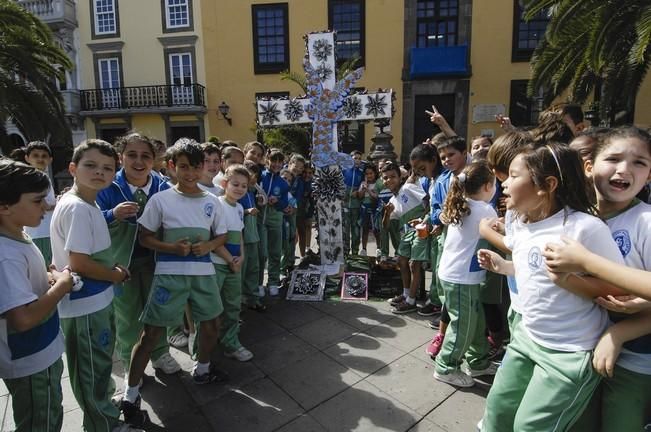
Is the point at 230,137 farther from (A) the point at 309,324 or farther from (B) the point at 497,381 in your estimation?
(B) the point at 497,381

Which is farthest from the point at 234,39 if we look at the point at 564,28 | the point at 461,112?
the point at 564,28

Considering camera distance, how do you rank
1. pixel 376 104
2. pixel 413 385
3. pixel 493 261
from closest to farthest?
Answer: pixel 493 261 → pixel 413 385 → pixel 376 104

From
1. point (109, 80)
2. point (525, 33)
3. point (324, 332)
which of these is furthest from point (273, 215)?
point (109, 80)

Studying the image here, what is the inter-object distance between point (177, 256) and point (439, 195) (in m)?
2.21

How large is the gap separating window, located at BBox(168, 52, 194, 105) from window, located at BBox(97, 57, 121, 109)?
2469 mm

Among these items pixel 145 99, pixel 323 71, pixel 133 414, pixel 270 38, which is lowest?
pixel 133 414

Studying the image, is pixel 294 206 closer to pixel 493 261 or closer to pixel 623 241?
pixel 493 261

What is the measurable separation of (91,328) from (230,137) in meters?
15.2

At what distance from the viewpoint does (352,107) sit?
16.4 ft

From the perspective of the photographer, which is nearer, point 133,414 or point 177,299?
point 133,414

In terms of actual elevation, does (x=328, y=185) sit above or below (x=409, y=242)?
above

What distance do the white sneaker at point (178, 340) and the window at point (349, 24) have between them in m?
13.5

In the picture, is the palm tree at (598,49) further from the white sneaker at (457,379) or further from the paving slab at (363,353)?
the paving slab at (363,353)

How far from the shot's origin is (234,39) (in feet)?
51.2
